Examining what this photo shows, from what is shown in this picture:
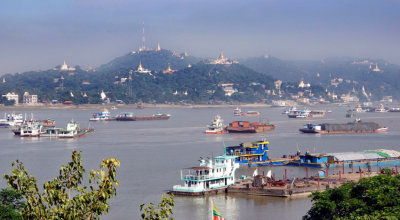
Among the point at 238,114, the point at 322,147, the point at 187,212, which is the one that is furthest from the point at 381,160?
the point at 238,114

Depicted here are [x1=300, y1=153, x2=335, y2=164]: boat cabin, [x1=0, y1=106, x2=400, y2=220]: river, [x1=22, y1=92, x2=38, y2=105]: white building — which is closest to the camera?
[x1=0, y1=106, x2=400, y2=220]: river

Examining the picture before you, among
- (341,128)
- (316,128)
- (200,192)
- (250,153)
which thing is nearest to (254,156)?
(250,153)

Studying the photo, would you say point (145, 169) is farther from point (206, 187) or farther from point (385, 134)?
point (385, 134)

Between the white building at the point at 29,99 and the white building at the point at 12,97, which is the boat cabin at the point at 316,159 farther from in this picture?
the white building at the point at 29,99

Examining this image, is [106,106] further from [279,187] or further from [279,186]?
[279,187]

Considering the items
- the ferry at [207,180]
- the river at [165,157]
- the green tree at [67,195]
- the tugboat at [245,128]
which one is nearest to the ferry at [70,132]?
the river at [165,157]

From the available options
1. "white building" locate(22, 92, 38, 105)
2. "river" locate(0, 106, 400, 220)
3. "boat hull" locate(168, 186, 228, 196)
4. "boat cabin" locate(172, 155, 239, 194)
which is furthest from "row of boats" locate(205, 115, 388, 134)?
"white building" locate(22, 92, 38, 105)

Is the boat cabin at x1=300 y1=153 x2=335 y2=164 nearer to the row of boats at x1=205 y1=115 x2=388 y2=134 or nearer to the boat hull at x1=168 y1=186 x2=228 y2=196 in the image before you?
the boat hull at x1=168 y1=186 x2=228 y2=196
